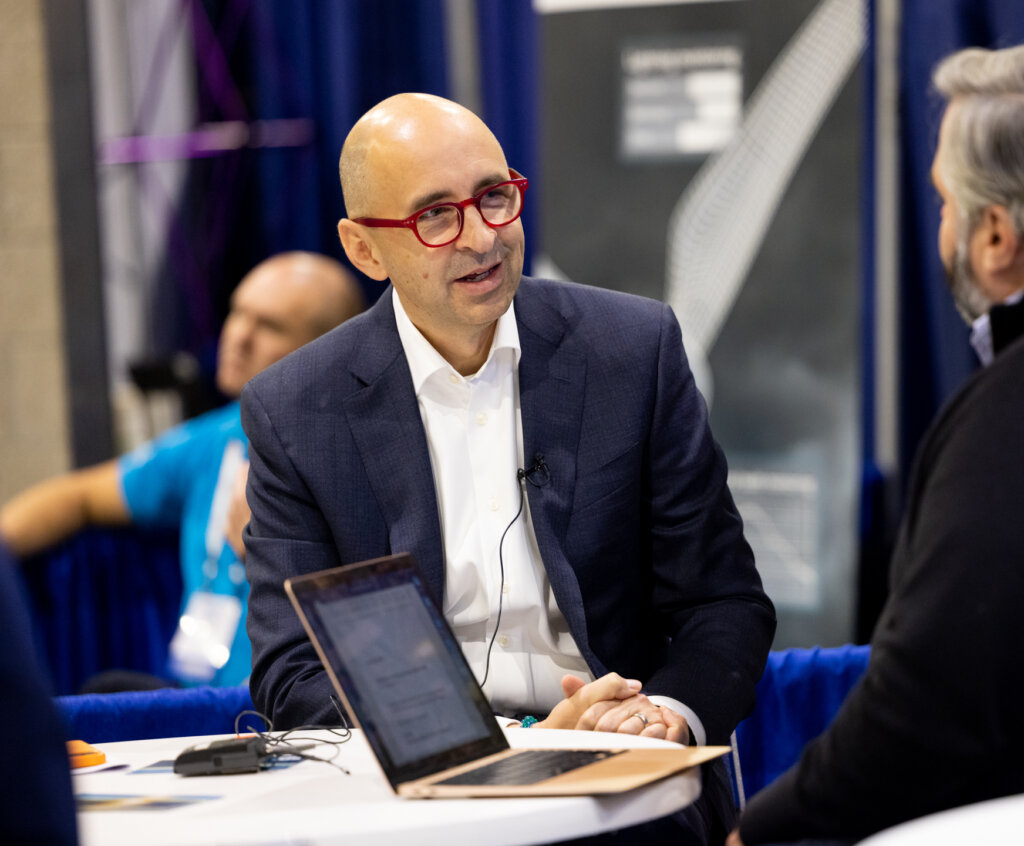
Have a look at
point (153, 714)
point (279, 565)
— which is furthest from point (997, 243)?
point (153, 714)

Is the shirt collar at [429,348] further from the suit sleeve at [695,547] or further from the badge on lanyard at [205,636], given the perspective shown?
the badge on lanyard at [205,636]

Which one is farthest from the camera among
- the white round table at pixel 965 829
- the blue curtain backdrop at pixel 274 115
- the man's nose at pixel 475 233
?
the blue curtain backdrop at pixel 274 115

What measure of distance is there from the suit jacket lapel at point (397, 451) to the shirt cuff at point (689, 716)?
38cm

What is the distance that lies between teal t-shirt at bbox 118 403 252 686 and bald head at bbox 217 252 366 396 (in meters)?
0.17

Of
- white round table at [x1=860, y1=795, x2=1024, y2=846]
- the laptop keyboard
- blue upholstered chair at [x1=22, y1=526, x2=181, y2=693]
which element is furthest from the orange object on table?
blue upholstered chair at [x1=22, y1=526, x2=181, y2=693]

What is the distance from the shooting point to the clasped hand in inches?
68.1

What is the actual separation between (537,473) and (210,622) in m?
1.41

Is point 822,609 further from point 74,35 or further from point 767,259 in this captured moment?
point 74,35

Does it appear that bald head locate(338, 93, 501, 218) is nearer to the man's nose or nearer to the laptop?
the man's nose

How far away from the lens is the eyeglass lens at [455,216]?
2.01m

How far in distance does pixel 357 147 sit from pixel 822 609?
210 centimetres

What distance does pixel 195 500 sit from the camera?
3287 millimetres

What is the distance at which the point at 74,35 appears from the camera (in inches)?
180

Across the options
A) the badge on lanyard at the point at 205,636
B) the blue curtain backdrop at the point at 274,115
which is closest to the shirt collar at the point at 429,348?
the badge on lanyard at the point at 205,636
